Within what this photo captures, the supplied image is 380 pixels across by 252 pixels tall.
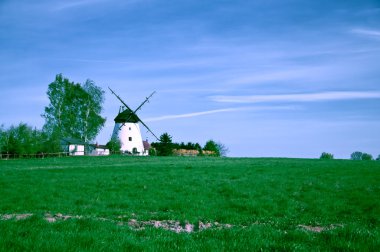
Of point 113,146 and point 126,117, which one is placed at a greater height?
point 126,117

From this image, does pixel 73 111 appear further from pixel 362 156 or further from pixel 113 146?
pixel 362 156

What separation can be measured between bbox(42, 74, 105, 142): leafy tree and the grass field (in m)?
67.8

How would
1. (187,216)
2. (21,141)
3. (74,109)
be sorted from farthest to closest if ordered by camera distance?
(74,109) < (21,141) < (187,216)

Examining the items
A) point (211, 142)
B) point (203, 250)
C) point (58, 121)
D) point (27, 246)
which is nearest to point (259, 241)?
point (203, 250)

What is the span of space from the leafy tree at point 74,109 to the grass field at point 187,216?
6777 cm

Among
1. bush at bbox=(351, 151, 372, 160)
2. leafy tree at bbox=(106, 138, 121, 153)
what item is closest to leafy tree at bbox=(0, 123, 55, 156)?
leafy tree at bbox=(106, 138, 121, 153)

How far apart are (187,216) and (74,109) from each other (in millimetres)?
85070

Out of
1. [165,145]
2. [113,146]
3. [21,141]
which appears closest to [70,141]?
[113,146]

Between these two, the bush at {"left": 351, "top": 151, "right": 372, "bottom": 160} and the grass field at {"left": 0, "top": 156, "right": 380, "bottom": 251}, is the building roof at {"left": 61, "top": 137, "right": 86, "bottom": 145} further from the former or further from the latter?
the bush at {"left": 351, "top": 151, "right": 372, "bottom": 160}

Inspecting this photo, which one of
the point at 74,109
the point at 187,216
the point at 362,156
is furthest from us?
the point at 362,156

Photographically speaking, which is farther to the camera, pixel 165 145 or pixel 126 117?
pixel 126 117

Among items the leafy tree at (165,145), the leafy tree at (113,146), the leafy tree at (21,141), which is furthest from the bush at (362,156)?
the leafy tree at (21,141)

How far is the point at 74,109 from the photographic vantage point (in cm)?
9256

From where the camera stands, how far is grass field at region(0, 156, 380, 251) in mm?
9031
